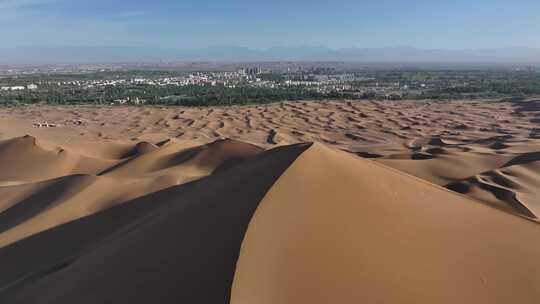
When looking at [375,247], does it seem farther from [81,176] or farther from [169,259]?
[81,176]

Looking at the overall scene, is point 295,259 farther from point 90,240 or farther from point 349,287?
point 90,240

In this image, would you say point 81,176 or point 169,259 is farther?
point 81,176

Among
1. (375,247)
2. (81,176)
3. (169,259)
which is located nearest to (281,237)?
(375,247)

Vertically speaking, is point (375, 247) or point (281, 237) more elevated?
point (281, 237)

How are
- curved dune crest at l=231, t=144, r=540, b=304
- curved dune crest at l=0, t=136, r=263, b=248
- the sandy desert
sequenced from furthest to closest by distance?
curved dune crest at l=0, t=136, r=263, b=248
the sandy desert
curved dune crest at l=231, t=144, r=540, b=304

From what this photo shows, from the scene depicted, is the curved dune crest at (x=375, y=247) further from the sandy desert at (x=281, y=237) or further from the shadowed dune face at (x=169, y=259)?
the shadowed dune face at (x=169, y=259)

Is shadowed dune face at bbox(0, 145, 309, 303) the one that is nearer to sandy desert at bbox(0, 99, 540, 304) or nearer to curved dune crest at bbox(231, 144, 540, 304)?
sandy desert at bbox(0, 99, 540, 304)

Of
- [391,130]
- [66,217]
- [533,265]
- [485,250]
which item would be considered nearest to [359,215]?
[485,250]

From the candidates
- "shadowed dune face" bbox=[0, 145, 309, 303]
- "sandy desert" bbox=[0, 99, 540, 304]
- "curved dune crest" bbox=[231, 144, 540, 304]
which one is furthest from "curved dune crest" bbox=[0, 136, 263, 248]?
"curved dune crest" bbox=[231, 144, 540, 304]
